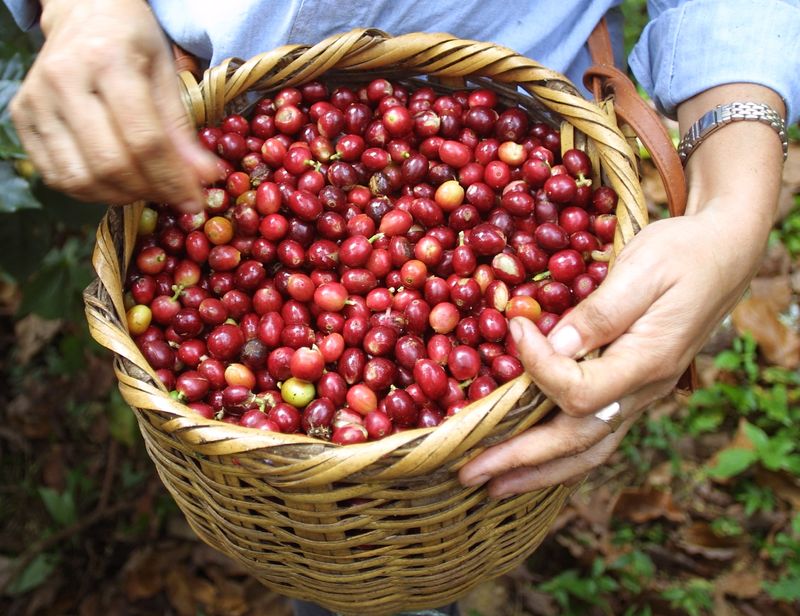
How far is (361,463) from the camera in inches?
48.5

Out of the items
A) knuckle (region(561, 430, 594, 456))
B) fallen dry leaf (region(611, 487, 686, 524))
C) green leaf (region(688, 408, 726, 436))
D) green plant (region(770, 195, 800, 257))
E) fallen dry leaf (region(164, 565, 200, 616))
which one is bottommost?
fallen dry leaf (region(164, 565, 200, 616))

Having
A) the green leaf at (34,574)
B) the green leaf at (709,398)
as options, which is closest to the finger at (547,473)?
the green leaf at (709,398)

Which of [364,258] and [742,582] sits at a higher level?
[364,258]

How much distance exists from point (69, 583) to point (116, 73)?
2056 millimetres

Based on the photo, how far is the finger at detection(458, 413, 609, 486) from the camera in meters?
1.33

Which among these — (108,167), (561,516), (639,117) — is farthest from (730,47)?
(561,516)

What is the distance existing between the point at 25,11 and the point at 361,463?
62.0 inches

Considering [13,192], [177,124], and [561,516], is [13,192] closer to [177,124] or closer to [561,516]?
[177,124]

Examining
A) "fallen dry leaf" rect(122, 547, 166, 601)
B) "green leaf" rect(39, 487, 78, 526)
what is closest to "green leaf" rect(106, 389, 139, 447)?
"green leaf" rect(39, 487, 78, 526)

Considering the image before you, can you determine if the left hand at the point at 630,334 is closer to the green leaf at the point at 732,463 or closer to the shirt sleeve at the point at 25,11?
the green leaf at the point at 732,463

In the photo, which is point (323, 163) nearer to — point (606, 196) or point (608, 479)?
point (606, 196)

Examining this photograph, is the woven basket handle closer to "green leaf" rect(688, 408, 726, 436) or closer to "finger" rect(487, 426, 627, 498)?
"finger" rect(487, 426, 627, 498)

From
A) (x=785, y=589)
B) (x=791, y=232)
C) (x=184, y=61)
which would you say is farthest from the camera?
(x=791, y=232)

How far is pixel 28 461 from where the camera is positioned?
299 centimetres
